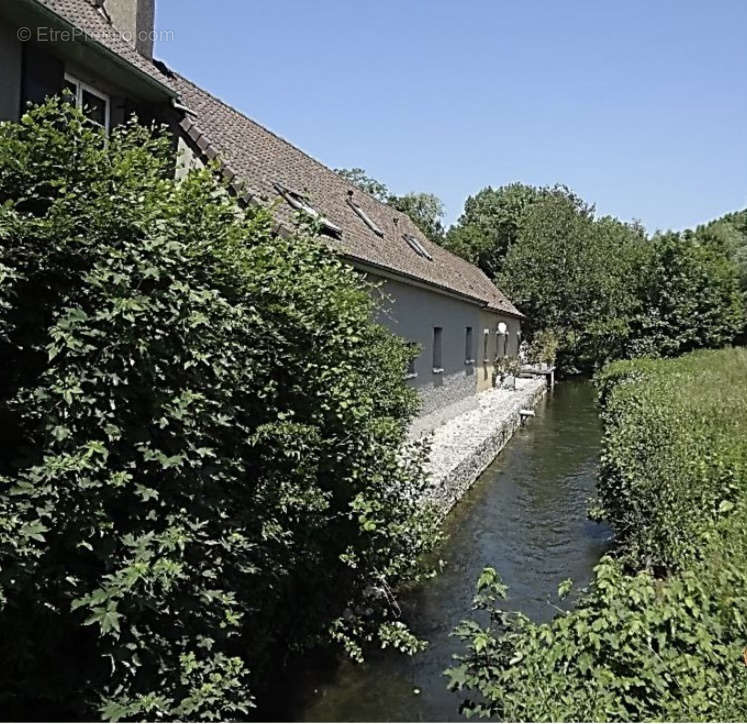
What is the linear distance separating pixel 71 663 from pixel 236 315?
2.58 metres

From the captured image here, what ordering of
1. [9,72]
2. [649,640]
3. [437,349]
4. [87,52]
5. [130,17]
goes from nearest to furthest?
[649,640]
[9,72]
[87,52]
[130,17]
[437,349]

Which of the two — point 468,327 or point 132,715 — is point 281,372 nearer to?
point 132,715

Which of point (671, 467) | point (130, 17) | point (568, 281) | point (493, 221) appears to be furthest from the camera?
point (493, 221)

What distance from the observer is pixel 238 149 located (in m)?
13.8

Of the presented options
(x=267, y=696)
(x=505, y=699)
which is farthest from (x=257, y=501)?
(x=505, y=699)

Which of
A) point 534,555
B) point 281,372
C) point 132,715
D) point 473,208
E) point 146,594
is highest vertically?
point 473,208

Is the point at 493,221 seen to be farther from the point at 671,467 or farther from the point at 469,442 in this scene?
the point at 671,467

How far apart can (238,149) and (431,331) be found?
7.74 metres

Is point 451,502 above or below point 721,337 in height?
below

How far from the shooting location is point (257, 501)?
19.9 feet

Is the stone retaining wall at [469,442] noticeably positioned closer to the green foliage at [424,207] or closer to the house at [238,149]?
the house at [238,149]

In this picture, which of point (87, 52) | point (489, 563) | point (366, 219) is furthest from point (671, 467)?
point (366, 219)

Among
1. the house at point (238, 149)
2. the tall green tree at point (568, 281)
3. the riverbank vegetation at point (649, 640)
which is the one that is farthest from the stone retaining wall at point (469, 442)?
the tall green tree at point (568, 281)

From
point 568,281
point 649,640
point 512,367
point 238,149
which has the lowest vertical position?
point 649,640
